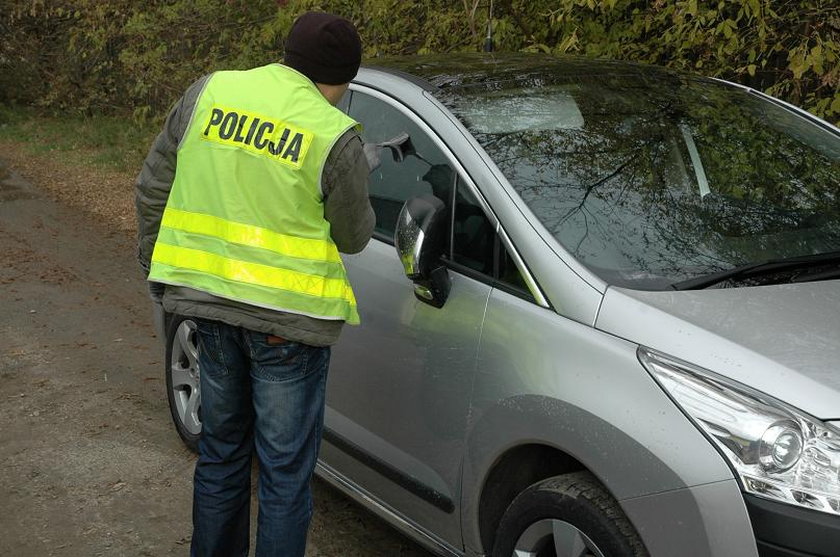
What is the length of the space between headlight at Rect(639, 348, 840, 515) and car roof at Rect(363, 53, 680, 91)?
1.59 metres

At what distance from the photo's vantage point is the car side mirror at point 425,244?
10.0ft

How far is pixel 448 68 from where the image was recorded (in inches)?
154

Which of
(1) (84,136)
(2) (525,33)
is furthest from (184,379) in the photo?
(1) (84,136)

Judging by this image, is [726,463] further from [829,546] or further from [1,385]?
[1,385]

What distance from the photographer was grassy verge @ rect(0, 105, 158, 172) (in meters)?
12.7

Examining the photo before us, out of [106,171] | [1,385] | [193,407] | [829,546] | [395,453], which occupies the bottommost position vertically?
[106,171]

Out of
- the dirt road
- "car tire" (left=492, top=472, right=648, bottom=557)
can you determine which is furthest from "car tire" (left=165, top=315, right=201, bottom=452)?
"car tire" (left=492, top=472, right=648, bottom=557)

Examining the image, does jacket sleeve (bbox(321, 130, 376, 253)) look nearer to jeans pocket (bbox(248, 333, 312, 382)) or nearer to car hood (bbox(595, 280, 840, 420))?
jeans pocket (bbox(248, 333, 312, 382))

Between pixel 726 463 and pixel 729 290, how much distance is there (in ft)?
2.01

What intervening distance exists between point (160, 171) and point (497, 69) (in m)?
1.37

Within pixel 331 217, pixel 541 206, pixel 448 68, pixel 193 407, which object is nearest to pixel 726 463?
pixel 541 206

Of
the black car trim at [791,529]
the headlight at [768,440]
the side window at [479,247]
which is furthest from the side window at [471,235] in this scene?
the black car trim at [791,529]

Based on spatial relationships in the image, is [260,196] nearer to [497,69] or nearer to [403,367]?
[403,367]

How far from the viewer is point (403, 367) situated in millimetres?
3295
